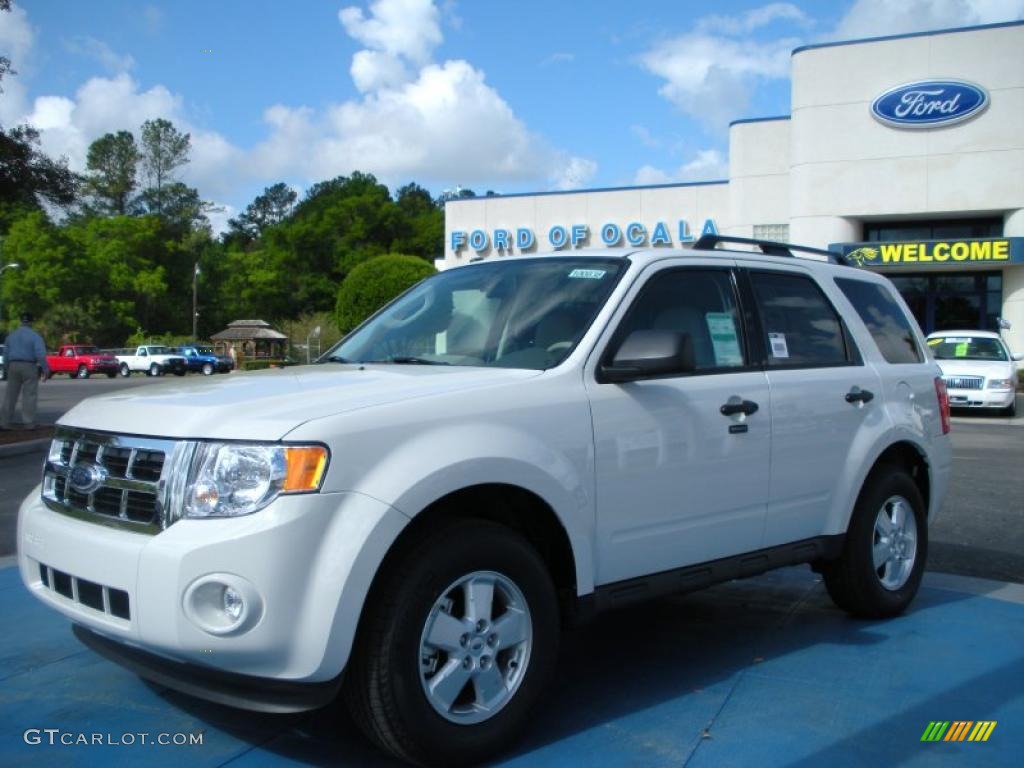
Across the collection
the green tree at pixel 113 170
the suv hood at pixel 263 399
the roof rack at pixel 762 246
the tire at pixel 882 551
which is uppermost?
the green tree at pixel 113 170

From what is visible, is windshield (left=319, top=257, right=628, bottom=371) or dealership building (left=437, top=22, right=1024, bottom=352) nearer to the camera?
windshield (left=319, top=257, right=628, bottom=371)

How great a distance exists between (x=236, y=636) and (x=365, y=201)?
88.8m

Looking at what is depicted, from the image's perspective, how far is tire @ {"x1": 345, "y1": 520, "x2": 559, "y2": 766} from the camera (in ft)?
10.3

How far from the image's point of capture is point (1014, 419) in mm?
19359

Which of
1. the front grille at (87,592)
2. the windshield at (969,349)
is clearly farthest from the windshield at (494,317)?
the windshield at (969,349)

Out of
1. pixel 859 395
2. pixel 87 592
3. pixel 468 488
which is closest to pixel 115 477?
pixel 87 592

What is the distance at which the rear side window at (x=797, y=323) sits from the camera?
4.81 meters

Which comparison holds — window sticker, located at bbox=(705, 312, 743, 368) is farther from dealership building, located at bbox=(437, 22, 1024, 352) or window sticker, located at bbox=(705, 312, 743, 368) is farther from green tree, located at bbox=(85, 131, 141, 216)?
green tree, located at bbox=(85, 131, 141, 216)

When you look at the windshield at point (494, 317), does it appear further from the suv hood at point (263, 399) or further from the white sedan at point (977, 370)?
the white sedan at point (977, 370)

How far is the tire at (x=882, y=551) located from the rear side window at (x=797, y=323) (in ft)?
2.36

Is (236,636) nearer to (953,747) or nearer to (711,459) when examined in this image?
(711,459)

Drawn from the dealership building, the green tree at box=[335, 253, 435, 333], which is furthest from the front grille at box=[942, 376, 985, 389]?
the green tree at box=[335, 253, 435, 333]

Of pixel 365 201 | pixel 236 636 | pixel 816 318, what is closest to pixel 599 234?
pixel 816 318

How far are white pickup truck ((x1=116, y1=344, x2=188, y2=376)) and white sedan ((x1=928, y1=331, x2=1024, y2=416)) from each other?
42094 mm
